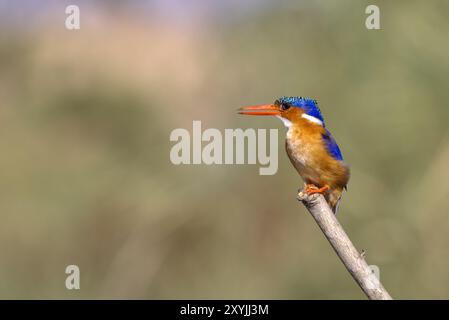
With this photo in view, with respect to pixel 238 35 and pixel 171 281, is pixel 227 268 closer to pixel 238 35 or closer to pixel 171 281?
pixel 171 281

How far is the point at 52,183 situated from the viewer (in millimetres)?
5336

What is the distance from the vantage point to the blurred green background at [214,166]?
4.54 m

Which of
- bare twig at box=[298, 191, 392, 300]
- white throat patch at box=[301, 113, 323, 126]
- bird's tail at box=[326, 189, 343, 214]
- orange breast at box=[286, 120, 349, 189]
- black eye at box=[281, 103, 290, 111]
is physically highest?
black eye at box=[281, 103, 290, 111]

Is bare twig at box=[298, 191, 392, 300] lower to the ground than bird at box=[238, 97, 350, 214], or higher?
lower

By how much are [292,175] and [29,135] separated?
2.04 m

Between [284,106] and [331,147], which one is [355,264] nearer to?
[331,147]

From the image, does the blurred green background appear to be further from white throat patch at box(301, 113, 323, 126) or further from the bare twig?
the bare twig

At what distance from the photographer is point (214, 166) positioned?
16.5 feet

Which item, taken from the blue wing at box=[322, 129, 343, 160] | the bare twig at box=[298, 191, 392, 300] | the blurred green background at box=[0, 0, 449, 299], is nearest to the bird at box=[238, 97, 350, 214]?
the blue wing at box=[322, 129, 343, 160]

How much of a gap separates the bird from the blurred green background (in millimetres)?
1721

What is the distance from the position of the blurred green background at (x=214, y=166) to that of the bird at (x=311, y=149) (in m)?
1.72

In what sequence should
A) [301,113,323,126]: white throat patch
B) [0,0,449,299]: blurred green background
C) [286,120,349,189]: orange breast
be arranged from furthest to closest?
[0,0,449,299]: blurred green background
[301,113,323,126]: white throat patch
[286,120,349,189]: orange breast

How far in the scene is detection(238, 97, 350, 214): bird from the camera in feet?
8.64
